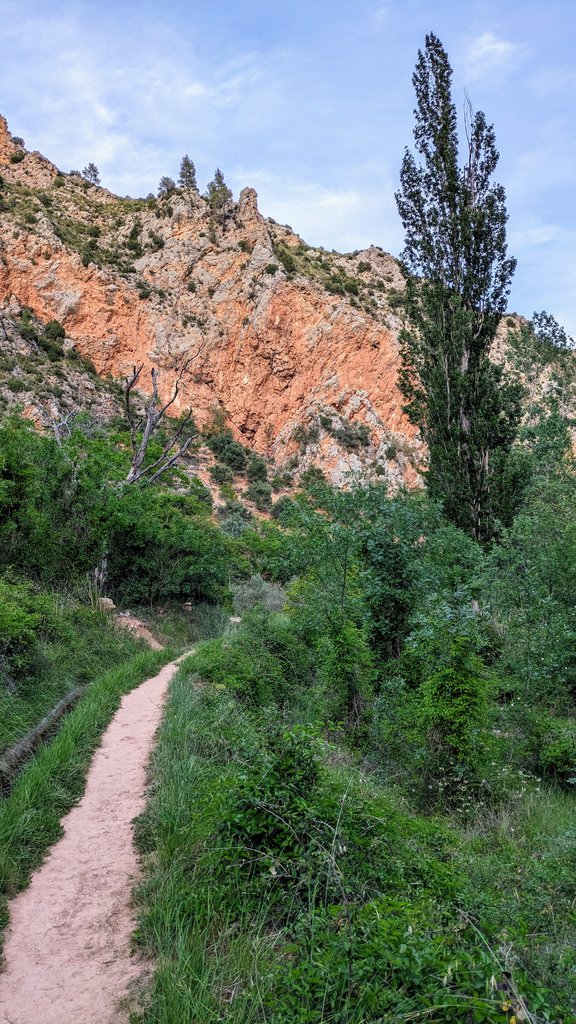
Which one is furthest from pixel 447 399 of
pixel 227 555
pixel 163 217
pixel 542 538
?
pixel 163 217

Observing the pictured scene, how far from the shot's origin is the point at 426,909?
102 inches

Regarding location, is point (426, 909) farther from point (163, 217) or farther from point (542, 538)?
point (163, 217)

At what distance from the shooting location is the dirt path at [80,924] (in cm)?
246

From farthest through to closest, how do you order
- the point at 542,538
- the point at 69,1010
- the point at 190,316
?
the point at 190,316
the point at 542,538
the point at 69,1010

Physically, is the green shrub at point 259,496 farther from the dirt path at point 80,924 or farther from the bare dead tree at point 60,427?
the dirt path at point 80,924

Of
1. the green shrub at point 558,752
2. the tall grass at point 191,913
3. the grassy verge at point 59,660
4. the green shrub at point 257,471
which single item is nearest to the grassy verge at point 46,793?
the grassy verge at point 59,660

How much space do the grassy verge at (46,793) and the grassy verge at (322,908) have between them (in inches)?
29.5

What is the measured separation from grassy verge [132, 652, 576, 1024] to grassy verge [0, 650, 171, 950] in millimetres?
750

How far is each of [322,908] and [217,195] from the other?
52500 millimetres

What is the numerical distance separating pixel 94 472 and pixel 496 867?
10.1 meters

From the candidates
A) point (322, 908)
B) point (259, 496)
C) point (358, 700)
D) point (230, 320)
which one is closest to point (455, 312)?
point (358, 700)

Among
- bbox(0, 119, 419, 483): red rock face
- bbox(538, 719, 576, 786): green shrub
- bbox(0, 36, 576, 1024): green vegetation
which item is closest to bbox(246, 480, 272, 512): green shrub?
bbox(0, 119, 419, 483): red rock face

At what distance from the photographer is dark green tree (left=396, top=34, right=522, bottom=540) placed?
539 inches

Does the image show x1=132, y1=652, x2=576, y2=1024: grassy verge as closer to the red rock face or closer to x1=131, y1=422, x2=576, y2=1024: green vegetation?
x1=131, y1=422, x2=576, y2=1024: green vegetation
